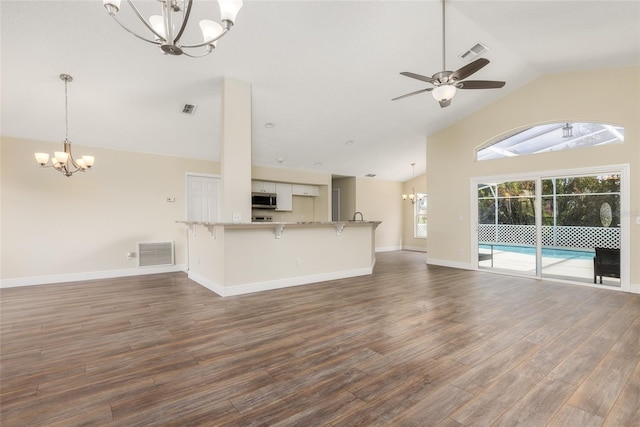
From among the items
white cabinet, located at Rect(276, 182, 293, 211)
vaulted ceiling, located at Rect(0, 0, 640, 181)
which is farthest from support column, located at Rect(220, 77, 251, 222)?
white cabinet, located at Rect(276, 182, 293, 211)

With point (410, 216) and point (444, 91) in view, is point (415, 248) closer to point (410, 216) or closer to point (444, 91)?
point (410, 216)

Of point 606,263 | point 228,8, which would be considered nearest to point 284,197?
point 228,8

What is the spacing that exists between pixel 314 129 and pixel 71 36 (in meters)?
4.02

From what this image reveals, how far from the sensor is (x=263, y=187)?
8047 millimetres

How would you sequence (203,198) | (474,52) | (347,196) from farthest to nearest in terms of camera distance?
(347,196) → (203,198) → (474,52)

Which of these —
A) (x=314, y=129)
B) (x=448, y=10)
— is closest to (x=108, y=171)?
(x=314, y=129)

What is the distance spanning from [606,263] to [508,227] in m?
1.53

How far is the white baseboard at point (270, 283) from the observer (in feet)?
13.6

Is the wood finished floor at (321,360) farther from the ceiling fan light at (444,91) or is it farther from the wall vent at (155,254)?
the ceiling fan light at (444,91)

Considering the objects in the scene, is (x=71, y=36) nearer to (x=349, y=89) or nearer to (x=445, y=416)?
(x=349, y=89)

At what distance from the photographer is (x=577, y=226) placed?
5.02 meters

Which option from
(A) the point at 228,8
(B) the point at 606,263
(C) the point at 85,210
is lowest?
Answer: (B) the point at 606,263

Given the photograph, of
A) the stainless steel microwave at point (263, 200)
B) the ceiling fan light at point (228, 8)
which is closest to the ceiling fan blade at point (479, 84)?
the ceiling fan light at point (228, 8)

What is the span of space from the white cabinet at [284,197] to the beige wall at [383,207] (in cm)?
230
